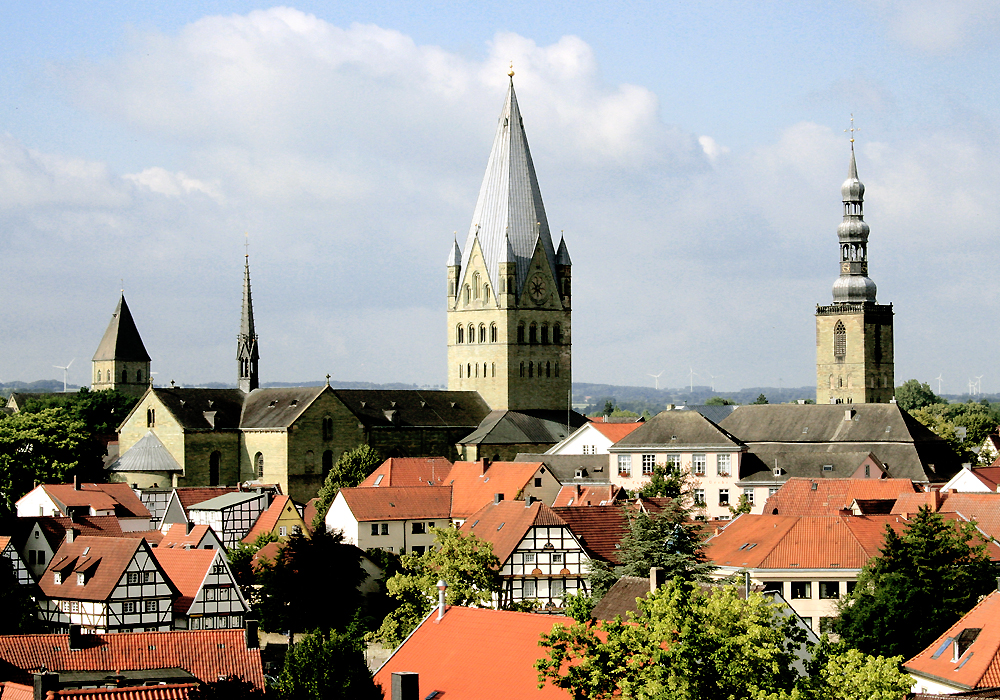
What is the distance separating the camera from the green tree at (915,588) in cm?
4562

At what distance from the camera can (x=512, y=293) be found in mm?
106188

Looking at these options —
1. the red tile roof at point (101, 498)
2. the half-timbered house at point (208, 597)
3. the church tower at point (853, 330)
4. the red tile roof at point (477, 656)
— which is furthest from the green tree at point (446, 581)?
the church tower at point (853, 330)

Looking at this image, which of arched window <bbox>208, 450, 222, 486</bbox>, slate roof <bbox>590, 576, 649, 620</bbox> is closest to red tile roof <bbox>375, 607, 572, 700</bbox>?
slate roof <bbox>590, 576, 649, 620</bbox>

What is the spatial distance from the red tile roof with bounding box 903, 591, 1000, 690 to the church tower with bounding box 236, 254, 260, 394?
7206cm

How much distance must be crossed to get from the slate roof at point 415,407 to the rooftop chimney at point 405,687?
67940mm

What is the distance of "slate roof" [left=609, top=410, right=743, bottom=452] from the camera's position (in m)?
81.6

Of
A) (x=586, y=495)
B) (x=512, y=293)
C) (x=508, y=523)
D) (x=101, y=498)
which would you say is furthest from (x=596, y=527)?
(x=512, y=293)

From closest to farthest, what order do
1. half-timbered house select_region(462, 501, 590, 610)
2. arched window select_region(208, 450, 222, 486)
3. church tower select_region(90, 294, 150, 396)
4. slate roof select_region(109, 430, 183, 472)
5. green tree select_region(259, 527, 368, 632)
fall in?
half-timbered house select_region(462, 501, 590, 610), green tree select_region(259, 527, 368, 632), slate roof select_region(109, 430, 183, 472), arched window select_region(208, 450, 222, 486), church tower select_region(90, 294, 150, 396)

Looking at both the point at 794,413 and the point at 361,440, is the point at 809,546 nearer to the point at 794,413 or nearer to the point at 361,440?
the point at 794,413

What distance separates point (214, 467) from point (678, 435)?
29.0 metres

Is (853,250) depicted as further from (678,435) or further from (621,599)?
(621,599)

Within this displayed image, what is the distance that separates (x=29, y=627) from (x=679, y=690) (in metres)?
32.7

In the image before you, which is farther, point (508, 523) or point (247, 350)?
point (247, 350)

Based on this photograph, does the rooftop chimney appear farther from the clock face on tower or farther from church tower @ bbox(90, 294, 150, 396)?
church tower @ bbox(90, 294, 150, 396)
